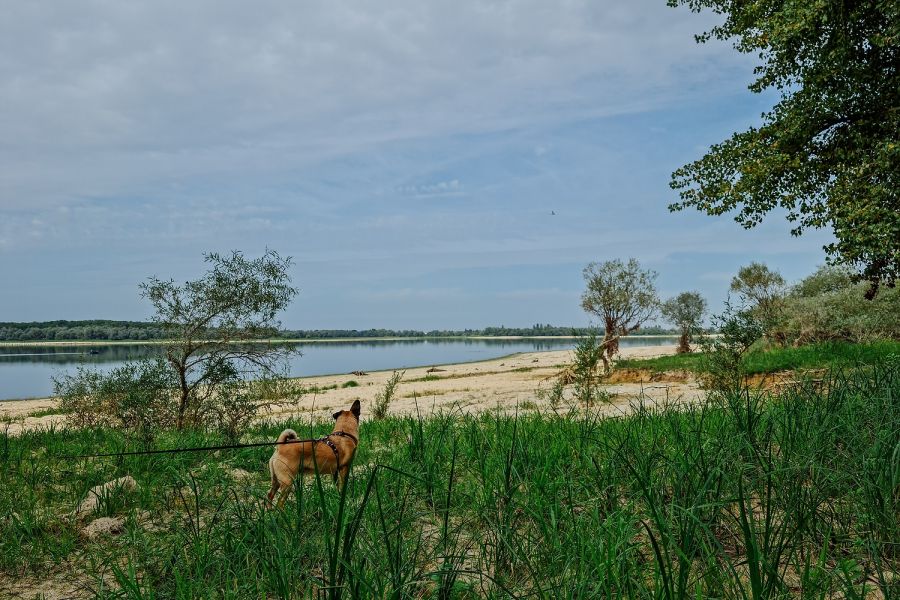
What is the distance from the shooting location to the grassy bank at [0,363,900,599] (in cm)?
269

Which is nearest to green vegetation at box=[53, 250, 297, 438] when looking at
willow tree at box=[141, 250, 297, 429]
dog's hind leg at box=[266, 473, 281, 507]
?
willow tree at box=[141, 250, 297, 429]

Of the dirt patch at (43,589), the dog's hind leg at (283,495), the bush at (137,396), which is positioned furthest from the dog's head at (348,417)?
the bush at (137,396)

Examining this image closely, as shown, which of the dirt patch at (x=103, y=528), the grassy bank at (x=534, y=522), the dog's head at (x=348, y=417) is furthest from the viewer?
the dog's head at (x=348, y=417)

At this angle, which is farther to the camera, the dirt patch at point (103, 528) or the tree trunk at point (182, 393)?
the tree trunk at point (182, 393)

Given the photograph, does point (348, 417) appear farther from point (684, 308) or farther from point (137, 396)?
point (684, 308)

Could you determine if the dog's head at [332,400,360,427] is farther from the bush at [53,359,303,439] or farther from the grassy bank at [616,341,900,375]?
the grassy bank at [616,341,900,375]

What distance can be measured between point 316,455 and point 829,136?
1722 cm

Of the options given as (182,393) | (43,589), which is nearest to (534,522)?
(43,589)

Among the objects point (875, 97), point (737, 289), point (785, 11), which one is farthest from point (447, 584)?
point (737, 289)

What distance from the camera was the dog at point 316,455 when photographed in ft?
14.6

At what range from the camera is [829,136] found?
1596 centimetres

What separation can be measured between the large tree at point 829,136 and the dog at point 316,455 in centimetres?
1275

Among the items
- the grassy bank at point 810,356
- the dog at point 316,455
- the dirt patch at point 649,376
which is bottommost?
the dirt patch at point 649,376

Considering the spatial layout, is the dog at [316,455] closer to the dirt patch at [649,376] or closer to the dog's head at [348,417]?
the dog's head at [348,417]
